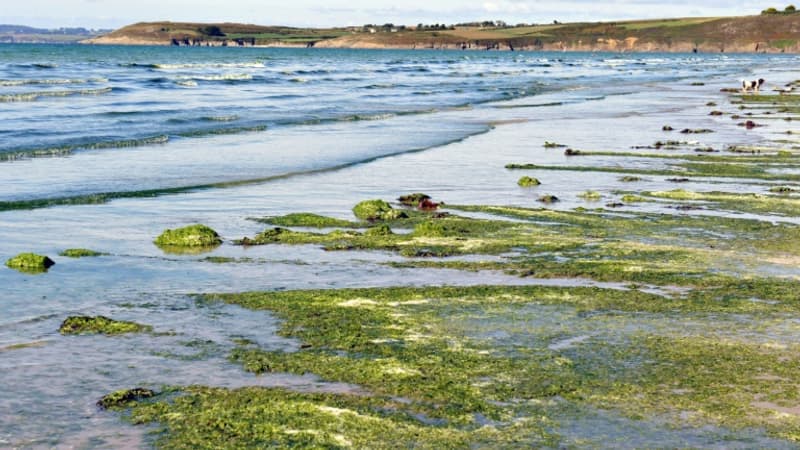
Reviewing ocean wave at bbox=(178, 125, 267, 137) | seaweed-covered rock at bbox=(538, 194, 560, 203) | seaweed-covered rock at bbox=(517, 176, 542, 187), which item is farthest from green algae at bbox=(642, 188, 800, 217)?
ocean wave at bbox=(178, 125, 267, 137)

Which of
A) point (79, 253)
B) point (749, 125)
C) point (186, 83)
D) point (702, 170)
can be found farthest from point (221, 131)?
point (186, 83)

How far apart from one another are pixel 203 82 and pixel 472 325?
2913 inches

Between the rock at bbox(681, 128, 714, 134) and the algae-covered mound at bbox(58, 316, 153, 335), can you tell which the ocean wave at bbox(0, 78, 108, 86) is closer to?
the rock at bbox(681, 128, 714, 134)

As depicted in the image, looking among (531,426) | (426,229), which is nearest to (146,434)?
(531,426)

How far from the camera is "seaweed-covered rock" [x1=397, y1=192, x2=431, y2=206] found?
66.8 ft

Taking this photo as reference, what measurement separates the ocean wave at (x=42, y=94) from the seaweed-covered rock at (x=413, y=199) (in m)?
39.5

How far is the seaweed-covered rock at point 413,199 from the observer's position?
2038cm

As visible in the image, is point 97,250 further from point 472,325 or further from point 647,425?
point 647,425

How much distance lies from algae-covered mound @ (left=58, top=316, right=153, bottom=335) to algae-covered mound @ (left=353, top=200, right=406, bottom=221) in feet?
24.7

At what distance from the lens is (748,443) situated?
321 inches

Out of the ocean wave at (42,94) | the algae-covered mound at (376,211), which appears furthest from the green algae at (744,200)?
the ocean wave at (42,94)

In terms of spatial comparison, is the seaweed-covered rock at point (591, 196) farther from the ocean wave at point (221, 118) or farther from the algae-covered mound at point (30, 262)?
the ocean wave at point (221, 118)

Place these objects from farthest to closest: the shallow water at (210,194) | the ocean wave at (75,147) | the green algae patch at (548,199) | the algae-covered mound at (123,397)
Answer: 1. the ocean wave at (75,147)
2. the green algae patch at (548,199)
3. the shallow water at (210,194)
4. the algae-covered mound at (123,397)

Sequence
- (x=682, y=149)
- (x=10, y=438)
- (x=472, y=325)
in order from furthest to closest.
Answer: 1. (x=682, y=149)
2. (x=472, y=325)
3. (x=10, y=438)
